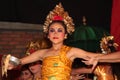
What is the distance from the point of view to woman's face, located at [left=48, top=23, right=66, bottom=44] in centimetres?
449

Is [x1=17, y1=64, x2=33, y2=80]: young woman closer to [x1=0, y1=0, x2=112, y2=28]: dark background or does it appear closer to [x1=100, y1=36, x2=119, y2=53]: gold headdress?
[x1=0, y1=0, x2=112, y2=28]: dark background

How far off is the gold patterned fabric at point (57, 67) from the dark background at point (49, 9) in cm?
165

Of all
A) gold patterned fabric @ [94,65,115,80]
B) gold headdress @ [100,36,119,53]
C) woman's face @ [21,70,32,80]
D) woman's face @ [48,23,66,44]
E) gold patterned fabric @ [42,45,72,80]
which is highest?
woman's face @ [48,23,66,44]

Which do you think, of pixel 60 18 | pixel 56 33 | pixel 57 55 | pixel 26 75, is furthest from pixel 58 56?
pixel 26 75

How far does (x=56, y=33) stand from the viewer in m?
4.52

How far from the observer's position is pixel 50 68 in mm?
4512

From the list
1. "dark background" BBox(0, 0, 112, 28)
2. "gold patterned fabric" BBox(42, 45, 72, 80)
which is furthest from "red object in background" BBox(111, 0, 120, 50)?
"gold patterned fabric" BBox(42, 45, 72, 80)

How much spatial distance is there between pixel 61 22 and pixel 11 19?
60.8 inches

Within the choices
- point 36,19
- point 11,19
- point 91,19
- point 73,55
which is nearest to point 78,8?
point 91,19

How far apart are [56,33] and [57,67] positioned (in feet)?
1.23

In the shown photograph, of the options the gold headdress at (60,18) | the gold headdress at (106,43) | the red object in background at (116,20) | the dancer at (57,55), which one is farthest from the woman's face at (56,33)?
the red object in background at (116,20)

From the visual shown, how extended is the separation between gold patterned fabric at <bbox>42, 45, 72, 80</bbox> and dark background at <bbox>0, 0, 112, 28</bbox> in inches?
64.9

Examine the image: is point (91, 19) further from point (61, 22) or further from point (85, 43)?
point (61, 22)

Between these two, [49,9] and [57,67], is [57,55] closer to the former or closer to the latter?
[57,67]
